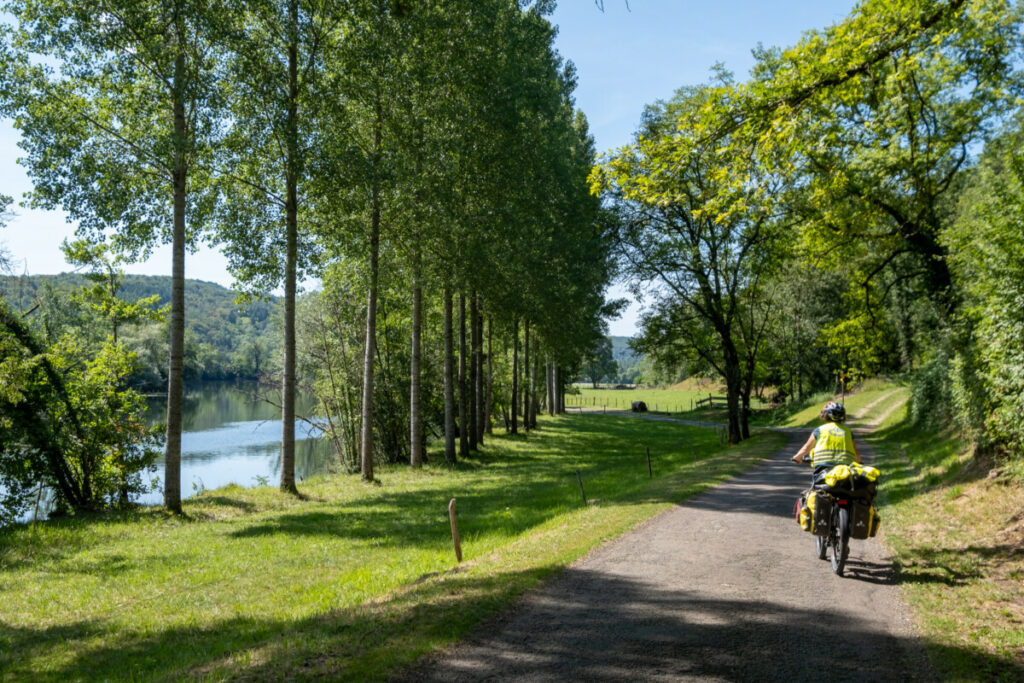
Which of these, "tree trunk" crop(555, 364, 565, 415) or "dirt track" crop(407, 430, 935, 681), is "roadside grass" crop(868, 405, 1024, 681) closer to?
"dirt track" crop(407, 430, 935, 681)

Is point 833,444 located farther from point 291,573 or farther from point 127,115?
point 127,115

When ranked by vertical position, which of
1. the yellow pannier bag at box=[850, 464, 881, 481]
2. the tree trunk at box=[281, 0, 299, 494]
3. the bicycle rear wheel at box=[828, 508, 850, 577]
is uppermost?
the tree trunk at box=[281, 0, 299, 494]

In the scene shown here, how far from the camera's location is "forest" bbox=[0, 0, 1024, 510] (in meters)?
7.86

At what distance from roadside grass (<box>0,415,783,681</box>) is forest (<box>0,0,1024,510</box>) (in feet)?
9.58

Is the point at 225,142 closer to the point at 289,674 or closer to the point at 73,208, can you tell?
the point at 73,208

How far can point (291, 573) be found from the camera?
10.0 meters

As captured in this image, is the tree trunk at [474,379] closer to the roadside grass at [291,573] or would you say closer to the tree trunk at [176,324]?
the roadside grass at [291,573]

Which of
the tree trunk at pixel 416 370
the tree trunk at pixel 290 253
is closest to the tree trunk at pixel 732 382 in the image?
the tree trunk at pixel 416 370

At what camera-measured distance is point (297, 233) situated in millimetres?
18109

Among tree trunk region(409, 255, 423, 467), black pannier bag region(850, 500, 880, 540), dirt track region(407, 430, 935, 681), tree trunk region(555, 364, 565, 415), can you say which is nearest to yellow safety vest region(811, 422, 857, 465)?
black pannier bag region(850, 500, 880, 540)

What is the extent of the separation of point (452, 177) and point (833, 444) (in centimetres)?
1553

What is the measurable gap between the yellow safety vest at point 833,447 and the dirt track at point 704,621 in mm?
1397

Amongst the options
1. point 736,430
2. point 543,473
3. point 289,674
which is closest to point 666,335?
point 736,430

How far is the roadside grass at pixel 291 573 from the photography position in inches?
245
